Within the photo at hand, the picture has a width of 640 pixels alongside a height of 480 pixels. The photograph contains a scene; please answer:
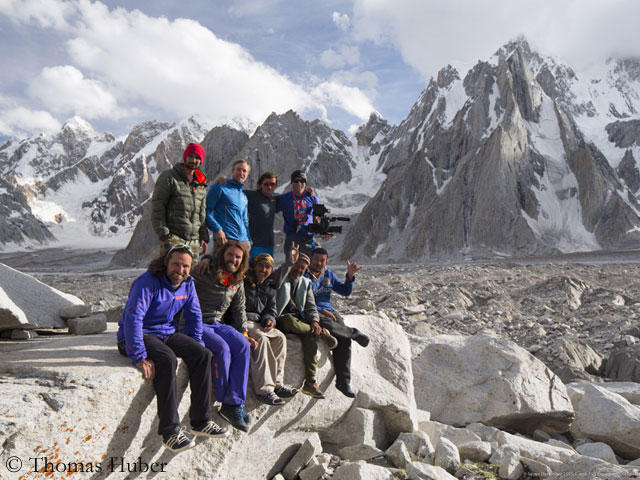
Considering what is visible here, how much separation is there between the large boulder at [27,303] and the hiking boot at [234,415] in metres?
2.74

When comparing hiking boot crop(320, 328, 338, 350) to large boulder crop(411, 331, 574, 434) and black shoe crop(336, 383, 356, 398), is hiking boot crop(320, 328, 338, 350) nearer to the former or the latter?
black shoe crop(336, 383, 356, 398)

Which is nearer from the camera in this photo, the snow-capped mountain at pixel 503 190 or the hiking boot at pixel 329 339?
the hiking boot at pixel 329 339

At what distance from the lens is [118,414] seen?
389 centimetres

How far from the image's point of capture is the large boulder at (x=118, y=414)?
11.5ft

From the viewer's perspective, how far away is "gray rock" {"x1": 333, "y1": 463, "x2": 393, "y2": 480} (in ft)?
14.5

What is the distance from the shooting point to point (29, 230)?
642 ft

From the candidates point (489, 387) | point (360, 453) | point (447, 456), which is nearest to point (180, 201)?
point (360, 453)

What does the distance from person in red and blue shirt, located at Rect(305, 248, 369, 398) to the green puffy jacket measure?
67.4 inches

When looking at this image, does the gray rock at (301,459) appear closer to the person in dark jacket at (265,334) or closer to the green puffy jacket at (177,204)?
the person in dark jacket at (265,334)

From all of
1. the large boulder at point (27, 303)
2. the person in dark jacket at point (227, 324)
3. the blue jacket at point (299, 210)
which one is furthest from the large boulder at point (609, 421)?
the large boulder at point (27, 303)

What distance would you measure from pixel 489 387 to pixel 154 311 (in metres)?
5.01

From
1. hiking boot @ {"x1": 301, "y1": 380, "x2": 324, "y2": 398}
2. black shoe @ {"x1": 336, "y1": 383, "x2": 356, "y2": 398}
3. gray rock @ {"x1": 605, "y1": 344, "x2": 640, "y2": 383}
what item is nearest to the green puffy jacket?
hiking boot @ {"x1": 301, "y1": 380, "x2": 324, "y2": 398}

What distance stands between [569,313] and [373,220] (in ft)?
227

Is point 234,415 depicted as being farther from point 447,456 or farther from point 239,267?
point 447,456
